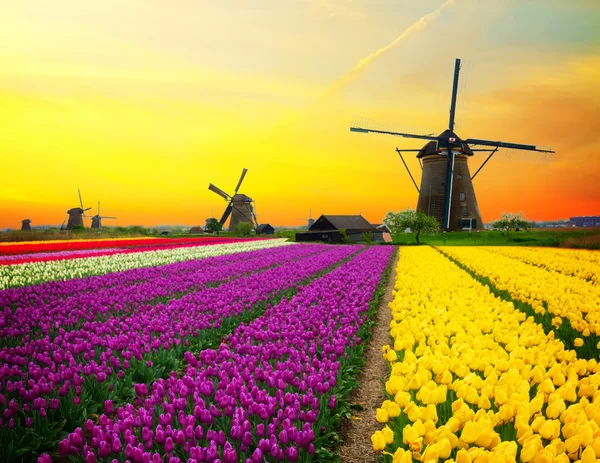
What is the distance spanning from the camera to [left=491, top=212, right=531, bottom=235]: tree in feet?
206

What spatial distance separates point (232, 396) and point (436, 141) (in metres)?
61.7

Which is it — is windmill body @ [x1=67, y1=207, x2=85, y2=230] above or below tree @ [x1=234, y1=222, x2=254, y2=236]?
above

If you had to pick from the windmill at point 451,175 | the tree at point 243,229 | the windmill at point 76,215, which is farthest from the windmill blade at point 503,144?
the windmill at point 76,215

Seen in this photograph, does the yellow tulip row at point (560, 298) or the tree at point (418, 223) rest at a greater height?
the tree at point (418, 223)

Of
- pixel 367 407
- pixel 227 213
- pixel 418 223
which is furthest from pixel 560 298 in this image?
pixel 227 213

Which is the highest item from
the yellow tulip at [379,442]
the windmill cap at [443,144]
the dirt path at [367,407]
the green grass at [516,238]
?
the windmill cap at [443,144]

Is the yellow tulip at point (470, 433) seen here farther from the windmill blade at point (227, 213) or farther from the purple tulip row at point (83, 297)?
the windmill blade at point (227, 213)

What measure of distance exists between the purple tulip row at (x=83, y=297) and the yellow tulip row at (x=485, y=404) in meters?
6.57

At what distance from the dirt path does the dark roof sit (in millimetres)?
54496

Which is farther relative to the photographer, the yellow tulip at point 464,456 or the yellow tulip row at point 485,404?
the yellow tulip row at point 485,404

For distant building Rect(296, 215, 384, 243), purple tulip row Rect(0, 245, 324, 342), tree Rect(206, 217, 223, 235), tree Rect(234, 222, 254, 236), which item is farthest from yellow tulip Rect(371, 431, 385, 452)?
tree Rect(206, 217, 223, 235)

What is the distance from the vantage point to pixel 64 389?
540 cm

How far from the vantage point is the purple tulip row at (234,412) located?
12.8 ft

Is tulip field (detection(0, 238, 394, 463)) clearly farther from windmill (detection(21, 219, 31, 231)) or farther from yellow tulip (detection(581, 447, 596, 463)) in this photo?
windmill (detection(21, 219, 31, 231))
